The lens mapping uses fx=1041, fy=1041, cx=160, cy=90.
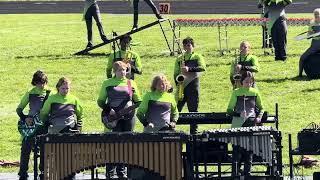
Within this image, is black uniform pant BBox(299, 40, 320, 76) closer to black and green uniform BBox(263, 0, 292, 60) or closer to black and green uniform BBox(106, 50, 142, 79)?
black and green uniform BBox(263, 0, 292, 60)

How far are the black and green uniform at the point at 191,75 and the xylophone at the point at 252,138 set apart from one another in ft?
13.4

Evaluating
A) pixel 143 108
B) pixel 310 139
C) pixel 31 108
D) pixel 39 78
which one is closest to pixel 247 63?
pixel 143 108

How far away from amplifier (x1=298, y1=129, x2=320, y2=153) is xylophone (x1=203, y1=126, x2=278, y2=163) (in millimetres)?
380

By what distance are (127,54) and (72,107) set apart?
323cm

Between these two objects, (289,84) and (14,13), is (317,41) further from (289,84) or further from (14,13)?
(14,13)

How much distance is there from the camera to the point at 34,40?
33.0 metres

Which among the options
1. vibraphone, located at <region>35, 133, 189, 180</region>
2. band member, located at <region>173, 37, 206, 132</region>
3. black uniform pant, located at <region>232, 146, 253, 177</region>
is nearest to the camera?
vibraphone, located at <region>35, 133, 189, 180</region>

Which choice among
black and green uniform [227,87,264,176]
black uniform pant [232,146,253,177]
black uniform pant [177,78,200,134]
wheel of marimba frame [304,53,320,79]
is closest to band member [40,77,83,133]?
black and green uniform [227,87,264,176]

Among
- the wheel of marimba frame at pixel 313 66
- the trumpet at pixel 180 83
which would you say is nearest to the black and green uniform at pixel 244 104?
the trumpet at pixel 180 83

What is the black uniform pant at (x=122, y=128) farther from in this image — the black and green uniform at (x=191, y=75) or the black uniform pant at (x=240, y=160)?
the black and green uniform at (x=191, y=75)

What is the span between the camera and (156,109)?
14.6 m

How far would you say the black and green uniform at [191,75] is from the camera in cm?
1749

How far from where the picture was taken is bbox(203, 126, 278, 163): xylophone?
13352 millimetres

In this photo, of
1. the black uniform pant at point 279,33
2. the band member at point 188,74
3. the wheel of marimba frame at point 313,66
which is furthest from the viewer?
the black uniform pant at point 279,33
